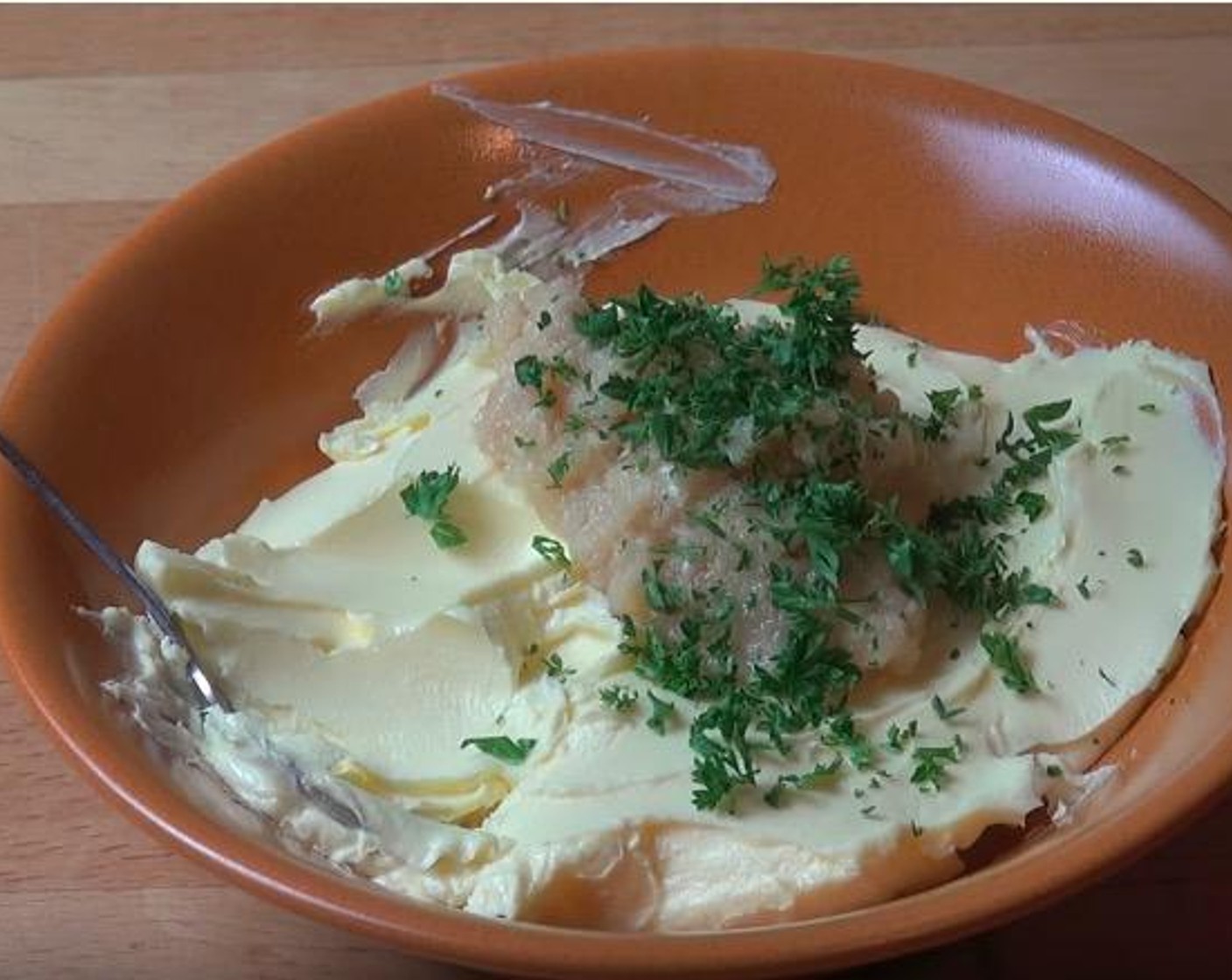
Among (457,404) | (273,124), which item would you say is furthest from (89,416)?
(273,124)

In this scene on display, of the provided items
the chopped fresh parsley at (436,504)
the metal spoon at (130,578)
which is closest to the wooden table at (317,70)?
the metal spoon at (130,578)

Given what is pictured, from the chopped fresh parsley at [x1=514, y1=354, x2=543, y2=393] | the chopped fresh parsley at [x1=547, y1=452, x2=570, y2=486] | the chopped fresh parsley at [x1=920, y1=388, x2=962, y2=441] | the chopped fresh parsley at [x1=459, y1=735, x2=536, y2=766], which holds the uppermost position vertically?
the chopped fresh parsley at [x1=514, y1=354, x2=543, y2=393]

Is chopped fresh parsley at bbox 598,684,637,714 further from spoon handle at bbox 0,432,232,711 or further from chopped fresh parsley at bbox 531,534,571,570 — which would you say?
spoon handle at bbox 0,432,232,711

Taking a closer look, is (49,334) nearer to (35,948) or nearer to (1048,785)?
(35,948)

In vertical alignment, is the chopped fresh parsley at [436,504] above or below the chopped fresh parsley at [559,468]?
below

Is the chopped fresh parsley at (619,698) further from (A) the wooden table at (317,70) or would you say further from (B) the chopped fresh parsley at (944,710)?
(A) the wooden table at (317,70)

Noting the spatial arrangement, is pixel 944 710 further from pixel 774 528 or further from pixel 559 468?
pixel 559 468

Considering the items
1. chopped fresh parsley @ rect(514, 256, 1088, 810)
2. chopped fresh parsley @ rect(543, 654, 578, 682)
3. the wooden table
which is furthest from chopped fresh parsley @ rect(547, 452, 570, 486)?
the wooden table
